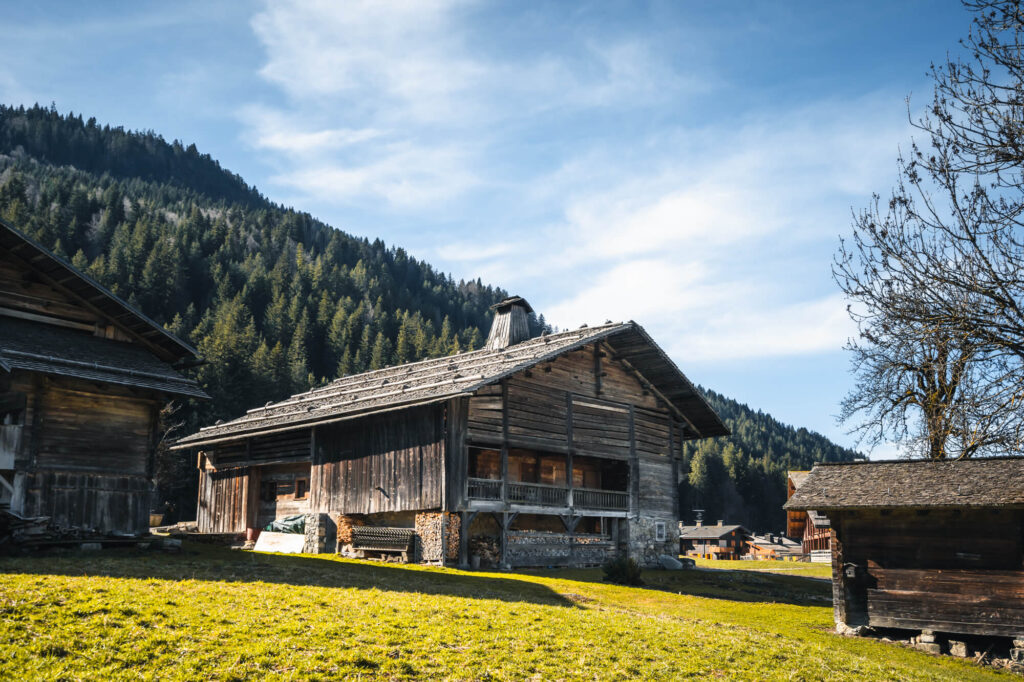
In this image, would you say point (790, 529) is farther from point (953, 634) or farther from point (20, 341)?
point (20, 341)

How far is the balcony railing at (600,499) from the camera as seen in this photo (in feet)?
112

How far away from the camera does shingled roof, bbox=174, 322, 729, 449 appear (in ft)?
97.9

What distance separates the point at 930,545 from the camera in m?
21.1

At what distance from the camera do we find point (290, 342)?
112938 mm

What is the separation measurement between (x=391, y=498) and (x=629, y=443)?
37.9 feet

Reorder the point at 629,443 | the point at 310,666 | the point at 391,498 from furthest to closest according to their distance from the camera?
the point at 629,443 → the point at 391,498 → the point at 310,666

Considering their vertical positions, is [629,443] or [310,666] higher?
[629,443]

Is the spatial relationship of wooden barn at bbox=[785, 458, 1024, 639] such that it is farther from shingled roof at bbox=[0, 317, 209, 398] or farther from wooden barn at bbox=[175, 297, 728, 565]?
shingled roof at bbox=[0, 317, 209, 398]

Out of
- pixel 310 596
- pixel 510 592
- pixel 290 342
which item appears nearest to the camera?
pixel 310 596

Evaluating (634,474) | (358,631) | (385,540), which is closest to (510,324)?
(634,474)

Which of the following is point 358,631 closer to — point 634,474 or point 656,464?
point 634,474

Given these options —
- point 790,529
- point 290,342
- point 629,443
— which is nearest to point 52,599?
point 629,443

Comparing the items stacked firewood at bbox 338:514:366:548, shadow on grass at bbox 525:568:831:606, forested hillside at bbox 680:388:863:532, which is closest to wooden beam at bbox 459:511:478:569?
shadow on grass at bbox 525:568:831:606

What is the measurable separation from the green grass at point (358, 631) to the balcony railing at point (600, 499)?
468 inches
